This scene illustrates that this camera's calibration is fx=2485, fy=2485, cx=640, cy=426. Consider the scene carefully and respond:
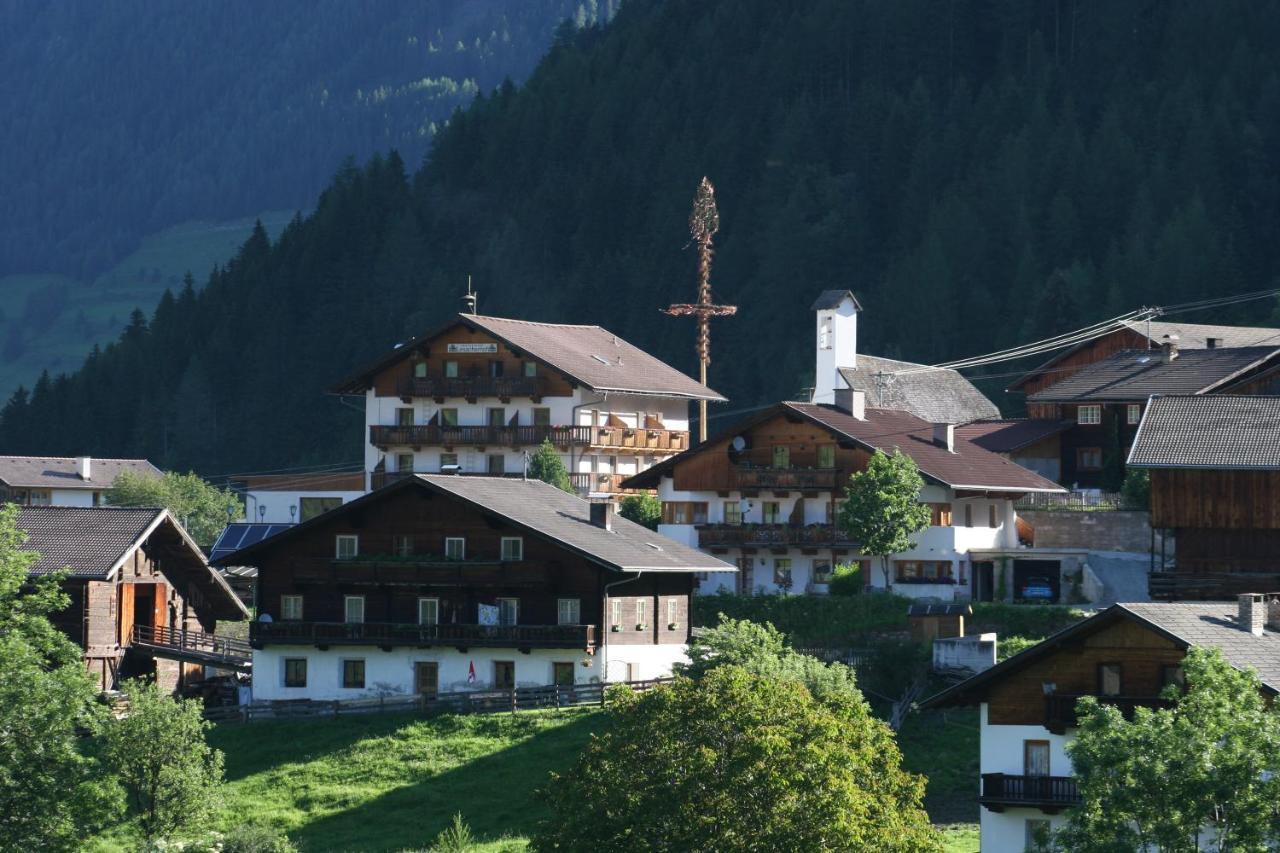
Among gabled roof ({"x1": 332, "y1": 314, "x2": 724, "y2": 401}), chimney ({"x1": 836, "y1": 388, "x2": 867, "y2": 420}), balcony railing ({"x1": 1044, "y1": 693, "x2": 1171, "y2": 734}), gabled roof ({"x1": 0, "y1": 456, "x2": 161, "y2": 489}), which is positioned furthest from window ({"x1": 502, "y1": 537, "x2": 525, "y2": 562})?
gabled roof ({"x1": 0, "y1": 456, "x2": 161, "y2": 489})

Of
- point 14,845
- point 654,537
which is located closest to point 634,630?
point 654,537

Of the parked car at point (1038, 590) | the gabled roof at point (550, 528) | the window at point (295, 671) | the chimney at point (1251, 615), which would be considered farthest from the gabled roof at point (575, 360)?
the chimney at point (1251, 615)

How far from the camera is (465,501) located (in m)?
72.3

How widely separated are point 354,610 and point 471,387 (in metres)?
29.7

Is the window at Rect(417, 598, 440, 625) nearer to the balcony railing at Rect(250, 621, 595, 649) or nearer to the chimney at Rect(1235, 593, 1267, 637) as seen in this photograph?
the balcony railing at Rect(250, 621, 595, 649)

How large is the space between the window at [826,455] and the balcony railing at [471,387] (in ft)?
64.3

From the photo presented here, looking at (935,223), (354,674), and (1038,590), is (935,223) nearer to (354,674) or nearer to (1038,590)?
(1038,590)

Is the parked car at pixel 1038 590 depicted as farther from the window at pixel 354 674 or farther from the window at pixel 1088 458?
the window at pixel 354 674

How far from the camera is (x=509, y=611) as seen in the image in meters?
71.8

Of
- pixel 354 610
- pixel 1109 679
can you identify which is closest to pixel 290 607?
pixel 354 610

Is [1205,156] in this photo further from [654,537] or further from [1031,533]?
[654,537]

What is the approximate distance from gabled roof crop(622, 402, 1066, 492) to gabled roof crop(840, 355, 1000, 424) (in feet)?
43.5

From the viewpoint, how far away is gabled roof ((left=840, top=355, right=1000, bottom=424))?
106 metres

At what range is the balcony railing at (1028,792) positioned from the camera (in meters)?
49.8
